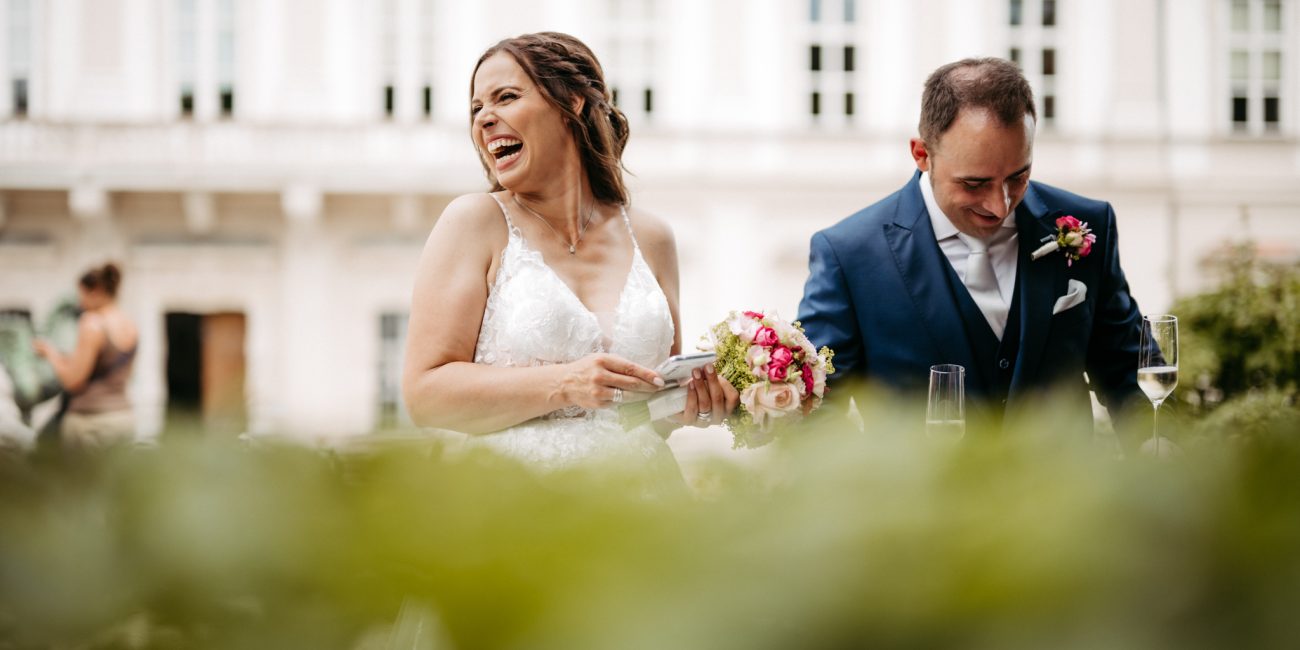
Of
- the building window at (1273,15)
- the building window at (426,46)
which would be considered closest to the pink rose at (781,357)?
the building window at (426,46)

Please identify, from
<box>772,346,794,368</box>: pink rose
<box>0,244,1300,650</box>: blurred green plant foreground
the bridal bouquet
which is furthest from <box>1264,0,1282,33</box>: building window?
<box>0,244,1300,650</box>: blurred green plant foreground

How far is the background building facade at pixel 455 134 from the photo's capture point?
14.1 meters

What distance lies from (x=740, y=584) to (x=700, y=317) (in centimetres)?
1396

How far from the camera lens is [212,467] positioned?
539mm

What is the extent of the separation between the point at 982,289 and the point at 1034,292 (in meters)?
0.12

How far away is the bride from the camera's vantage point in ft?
7.69

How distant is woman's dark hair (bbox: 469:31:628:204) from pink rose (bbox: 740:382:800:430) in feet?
2.49

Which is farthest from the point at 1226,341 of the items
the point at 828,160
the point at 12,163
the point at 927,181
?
the point at 12,163

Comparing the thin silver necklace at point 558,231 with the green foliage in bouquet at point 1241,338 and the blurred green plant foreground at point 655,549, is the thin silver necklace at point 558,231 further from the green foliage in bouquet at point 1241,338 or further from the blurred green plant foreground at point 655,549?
the green foliage in bouquet at point 1241,338

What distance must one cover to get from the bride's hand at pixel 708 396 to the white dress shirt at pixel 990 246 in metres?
0.69

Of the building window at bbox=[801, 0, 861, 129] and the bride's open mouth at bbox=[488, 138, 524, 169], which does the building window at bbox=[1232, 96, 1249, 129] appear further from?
the bride's open mouth at bbox=[488, 138, 524, 169]

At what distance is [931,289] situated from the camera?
261 cm

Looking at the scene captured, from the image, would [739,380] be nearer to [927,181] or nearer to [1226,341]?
[927,181]

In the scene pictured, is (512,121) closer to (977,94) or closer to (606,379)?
(606,379)
